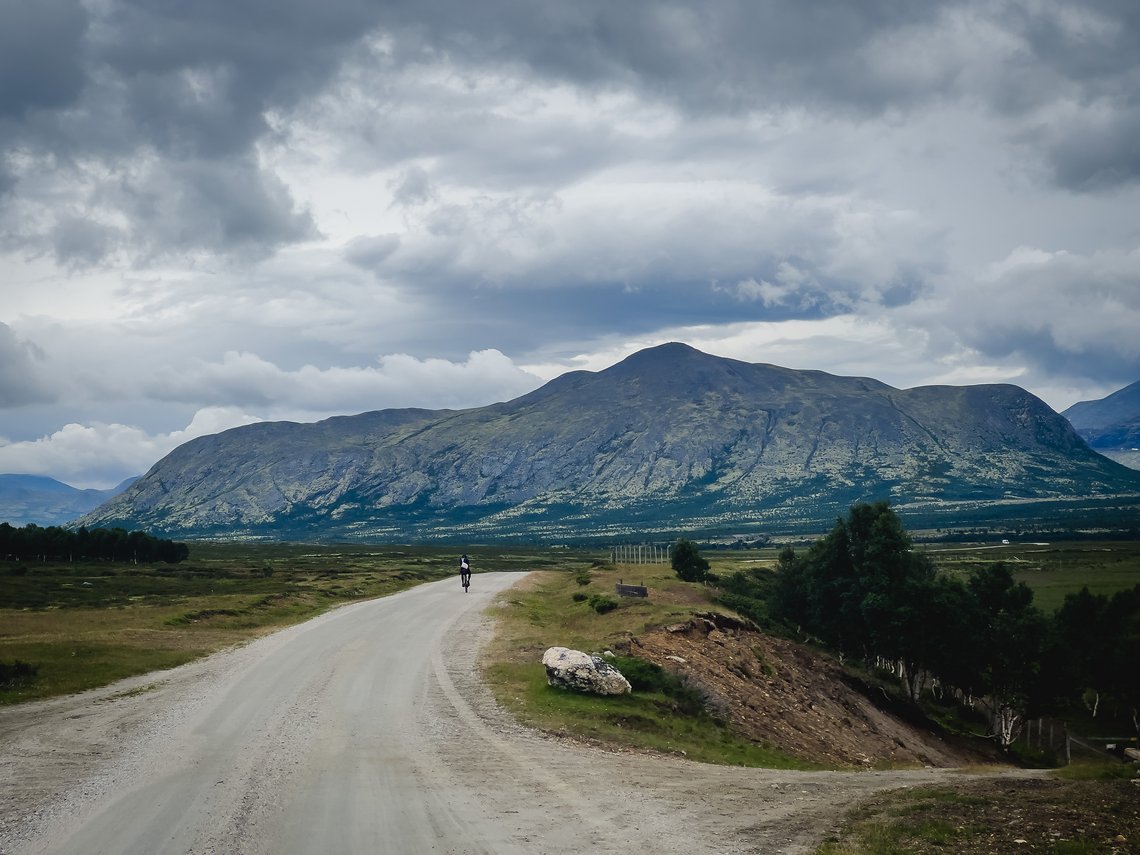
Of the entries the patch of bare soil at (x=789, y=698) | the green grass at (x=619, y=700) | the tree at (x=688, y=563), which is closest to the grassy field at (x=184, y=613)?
the green grass at (x=619, y=700)

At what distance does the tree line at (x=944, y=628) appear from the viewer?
2282 inches

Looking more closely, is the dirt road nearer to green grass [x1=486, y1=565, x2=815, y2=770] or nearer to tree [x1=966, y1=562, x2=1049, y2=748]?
green grass [x1=486, y1=565, x2=815, y2=770]

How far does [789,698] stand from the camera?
35.9 meters

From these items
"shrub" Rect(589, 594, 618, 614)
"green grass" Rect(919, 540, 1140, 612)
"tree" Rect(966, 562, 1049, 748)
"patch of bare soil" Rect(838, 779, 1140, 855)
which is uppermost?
"patch of bare soil" Rect(838, 779, 1140, 855)

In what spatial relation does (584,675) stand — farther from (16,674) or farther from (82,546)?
(82,546)

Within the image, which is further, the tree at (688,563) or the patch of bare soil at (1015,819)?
the tree at (688,563)

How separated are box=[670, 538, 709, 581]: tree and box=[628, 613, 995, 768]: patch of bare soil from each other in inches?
1135

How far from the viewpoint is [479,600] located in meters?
59.5

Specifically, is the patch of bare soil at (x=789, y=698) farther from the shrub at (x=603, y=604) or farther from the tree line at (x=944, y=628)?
the tree line at (x=944, y=628)

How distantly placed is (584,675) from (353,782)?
1174cm

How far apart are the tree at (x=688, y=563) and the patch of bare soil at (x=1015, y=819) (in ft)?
194

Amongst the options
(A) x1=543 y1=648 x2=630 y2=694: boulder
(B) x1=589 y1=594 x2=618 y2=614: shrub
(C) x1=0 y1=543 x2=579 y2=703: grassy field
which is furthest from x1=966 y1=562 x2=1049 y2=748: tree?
(C) x1=0 y1=543 x2=579 y2=703: grassy field

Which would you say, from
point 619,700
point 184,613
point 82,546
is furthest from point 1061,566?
point 82,546

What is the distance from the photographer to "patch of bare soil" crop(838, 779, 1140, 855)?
1341 centimetres
